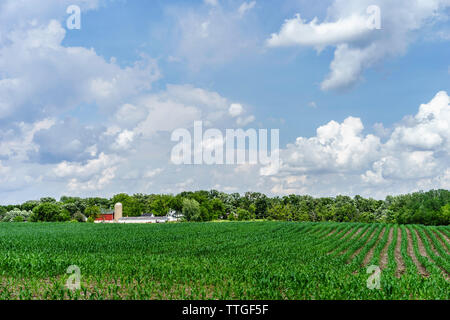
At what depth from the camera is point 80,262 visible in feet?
67.7

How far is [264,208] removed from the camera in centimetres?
13812

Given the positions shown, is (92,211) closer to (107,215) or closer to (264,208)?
(107,215)

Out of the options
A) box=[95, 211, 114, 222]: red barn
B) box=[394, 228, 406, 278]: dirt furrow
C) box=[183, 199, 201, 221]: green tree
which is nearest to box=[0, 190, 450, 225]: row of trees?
box=[183, 199, 201, 221]: green tree

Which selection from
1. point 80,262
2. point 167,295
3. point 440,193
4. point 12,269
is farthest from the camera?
point 440,193

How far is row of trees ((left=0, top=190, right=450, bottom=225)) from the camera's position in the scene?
8538 centimetres

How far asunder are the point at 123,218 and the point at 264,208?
186ft

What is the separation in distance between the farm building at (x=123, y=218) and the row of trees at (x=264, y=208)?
2636mm

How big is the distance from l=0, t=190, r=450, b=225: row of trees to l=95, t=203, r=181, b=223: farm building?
264 centimetres

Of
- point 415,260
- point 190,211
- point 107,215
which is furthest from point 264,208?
point 415,260

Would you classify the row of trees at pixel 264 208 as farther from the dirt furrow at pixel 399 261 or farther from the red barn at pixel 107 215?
the dirt furrow at pixel 399 261

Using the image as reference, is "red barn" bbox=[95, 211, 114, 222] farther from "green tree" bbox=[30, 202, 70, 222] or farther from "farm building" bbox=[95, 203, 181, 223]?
"green tree" bbox=[30, 202, 70, 222]

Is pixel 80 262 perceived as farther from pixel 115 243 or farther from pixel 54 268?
pixel 115 243
